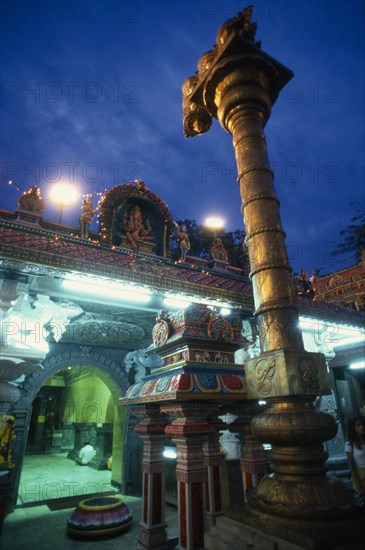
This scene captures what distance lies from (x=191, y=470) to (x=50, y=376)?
7869 mm

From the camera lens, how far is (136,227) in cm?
860

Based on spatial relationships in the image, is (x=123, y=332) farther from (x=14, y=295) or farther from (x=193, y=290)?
(x=14, y=295)

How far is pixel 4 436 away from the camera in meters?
5.60

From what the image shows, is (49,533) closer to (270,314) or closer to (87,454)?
(270,314)

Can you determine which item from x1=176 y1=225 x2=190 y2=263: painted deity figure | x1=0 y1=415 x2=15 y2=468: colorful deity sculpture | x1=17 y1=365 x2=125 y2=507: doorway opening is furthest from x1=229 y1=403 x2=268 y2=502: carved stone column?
x1=17 y1=365 x2=125 y2=507: doorway opening

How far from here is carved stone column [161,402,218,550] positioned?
2740 millimetres

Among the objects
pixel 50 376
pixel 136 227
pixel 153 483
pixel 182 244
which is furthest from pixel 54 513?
pixel 182 244

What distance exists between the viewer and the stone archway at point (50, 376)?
7.65 m

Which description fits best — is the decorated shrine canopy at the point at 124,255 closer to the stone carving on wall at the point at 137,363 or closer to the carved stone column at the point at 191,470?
the carved stone column at the point at 191,470

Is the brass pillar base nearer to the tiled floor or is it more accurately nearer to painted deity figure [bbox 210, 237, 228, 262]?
the tiled floor

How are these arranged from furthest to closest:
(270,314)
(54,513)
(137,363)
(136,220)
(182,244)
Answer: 1. (137,363)
2. (182,244)
3. (136,220)
4. (54,513)
5. (270,314)

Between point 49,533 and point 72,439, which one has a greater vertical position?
point 72,439

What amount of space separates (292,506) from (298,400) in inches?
26.9

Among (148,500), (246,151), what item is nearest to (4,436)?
(148,500)
